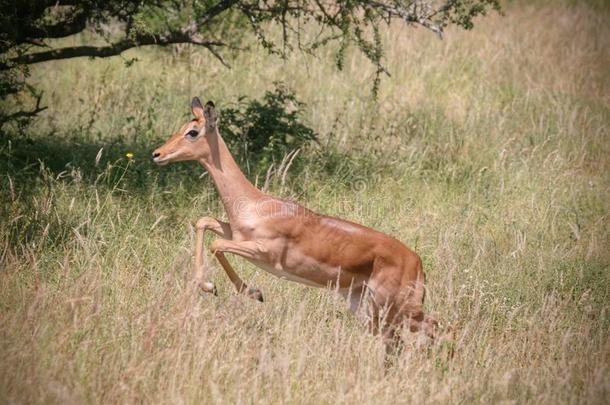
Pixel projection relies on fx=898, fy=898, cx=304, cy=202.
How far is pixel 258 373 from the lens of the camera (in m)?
5.07

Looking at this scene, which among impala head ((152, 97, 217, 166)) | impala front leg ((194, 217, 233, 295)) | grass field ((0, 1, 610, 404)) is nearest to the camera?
grass field ((0, 1, 610, 404))

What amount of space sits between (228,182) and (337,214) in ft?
7.42

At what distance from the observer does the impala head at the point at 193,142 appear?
21.3 ft

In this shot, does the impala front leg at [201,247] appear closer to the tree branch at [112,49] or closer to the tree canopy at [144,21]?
the tree canopy at [144,21]

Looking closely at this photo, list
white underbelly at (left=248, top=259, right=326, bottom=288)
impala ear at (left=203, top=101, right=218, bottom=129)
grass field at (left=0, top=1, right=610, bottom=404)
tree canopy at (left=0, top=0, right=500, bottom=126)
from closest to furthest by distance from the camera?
grass field at (left=0, top=1, right=610, bottom=404), white underbelly at (left=248, top=259, right=326, bottom=288), impala ear at (left=203, top=101, right=218, bottom=129), tree canopy at (left=0, top=0, right=500, bottom=126)

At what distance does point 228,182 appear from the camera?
259 inches

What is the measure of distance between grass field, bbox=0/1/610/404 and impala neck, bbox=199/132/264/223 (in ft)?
1.63

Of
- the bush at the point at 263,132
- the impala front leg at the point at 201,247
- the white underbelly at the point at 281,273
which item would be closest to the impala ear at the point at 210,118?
the impala front leg at the point at 201,247

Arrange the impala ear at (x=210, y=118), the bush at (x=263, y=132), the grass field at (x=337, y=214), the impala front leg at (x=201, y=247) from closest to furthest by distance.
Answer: the grass field at (x=337, y=214), the impala front leg at (x=201, y=247), the impala ear at (x=210, y=118), the bush at (x=263, y=132)

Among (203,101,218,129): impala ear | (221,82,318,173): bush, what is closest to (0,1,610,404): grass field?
(221,82,318,173): bush

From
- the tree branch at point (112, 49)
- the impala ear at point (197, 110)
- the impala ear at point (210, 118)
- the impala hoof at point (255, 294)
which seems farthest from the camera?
the tree branch at point (112, 49)

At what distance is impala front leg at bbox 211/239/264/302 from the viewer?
611 centimetres

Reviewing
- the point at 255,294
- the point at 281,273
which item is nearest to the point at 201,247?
the point at 255,294

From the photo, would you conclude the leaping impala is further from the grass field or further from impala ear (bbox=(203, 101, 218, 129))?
the grass field
